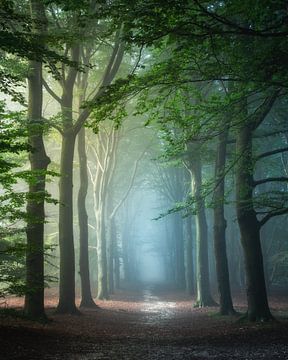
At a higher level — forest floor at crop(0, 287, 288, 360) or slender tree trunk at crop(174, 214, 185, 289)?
slender tree trunk at crop(174, 214, 185, 289)

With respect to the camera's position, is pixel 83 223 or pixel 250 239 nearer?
pixel 250 239

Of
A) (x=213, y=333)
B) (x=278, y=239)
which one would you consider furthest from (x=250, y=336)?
(x=278, y=239)

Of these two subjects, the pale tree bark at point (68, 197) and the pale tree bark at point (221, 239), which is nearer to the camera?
the pale tree bark at point (68, 197)

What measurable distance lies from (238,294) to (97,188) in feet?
45.8

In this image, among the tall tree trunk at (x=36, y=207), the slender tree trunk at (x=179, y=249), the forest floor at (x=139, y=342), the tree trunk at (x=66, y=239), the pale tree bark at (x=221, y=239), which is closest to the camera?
the forest floor at (x=139, y=342)

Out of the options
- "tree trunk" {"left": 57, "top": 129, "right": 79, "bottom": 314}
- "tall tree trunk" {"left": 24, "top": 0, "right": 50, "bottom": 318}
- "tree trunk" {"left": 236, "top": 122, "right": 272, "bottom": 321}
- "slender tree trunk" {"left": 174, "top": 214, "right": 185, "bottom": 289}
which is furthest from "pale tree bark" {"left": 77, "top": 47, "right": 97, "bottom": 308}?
"slender tree trunk" {"left": 174, "top": 214, "right": 185, "bottom": 289}

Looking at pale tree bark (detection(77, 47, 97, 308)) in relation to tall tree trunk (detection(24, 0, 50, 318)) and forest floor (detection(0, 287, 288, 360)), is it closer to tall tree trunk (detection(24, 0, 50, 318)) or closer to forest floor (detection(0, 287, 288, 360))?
tall tree trunk (detection(24, 0, 50, 318))

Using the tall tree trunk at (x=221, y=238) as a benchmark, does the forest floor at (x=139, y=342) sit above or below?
below

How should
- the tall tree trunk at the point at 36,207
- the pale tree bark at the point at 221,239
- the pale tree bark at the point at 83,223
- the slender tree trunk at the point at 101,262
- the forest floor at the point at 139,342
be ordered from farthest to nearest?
the slender tree trunk at the point at 101,262, the pale tree bark at the point at 83,223, the pale tree bark at the point at 221,239, the tall tree trunk at the point at 36,207, the forest floor at the point at 139,342

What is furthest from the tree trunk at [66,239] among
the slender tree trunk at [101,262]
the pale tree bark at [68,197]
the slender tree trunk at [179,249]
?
the slender tree trunk at [179,249]

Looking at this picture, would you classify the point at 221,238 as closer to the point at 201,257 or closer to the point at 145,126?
the point at 201,257

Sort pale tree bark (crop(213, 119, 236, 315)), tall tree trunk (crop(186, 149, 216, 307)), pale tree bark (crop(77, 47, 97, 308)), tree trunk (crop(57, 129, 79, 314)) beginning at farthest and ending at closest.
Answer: tall tree trunk (crop(186, 149, 216, 307))
pale tree bark (crop(77, 47, 97, 308))
pale tree bark (crop(213, 119, 236, 315))
tree trunk (crop(57, 129, 79, 314))

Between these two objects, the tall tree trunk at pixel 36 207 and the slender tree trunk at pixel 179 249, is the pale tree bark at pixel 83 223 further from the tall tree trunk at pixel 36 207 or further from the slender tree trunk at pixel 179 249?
the slender tree trunk at pixel 179 249

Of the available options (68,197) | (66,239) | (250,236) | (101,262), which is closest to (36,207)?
(66,239)
